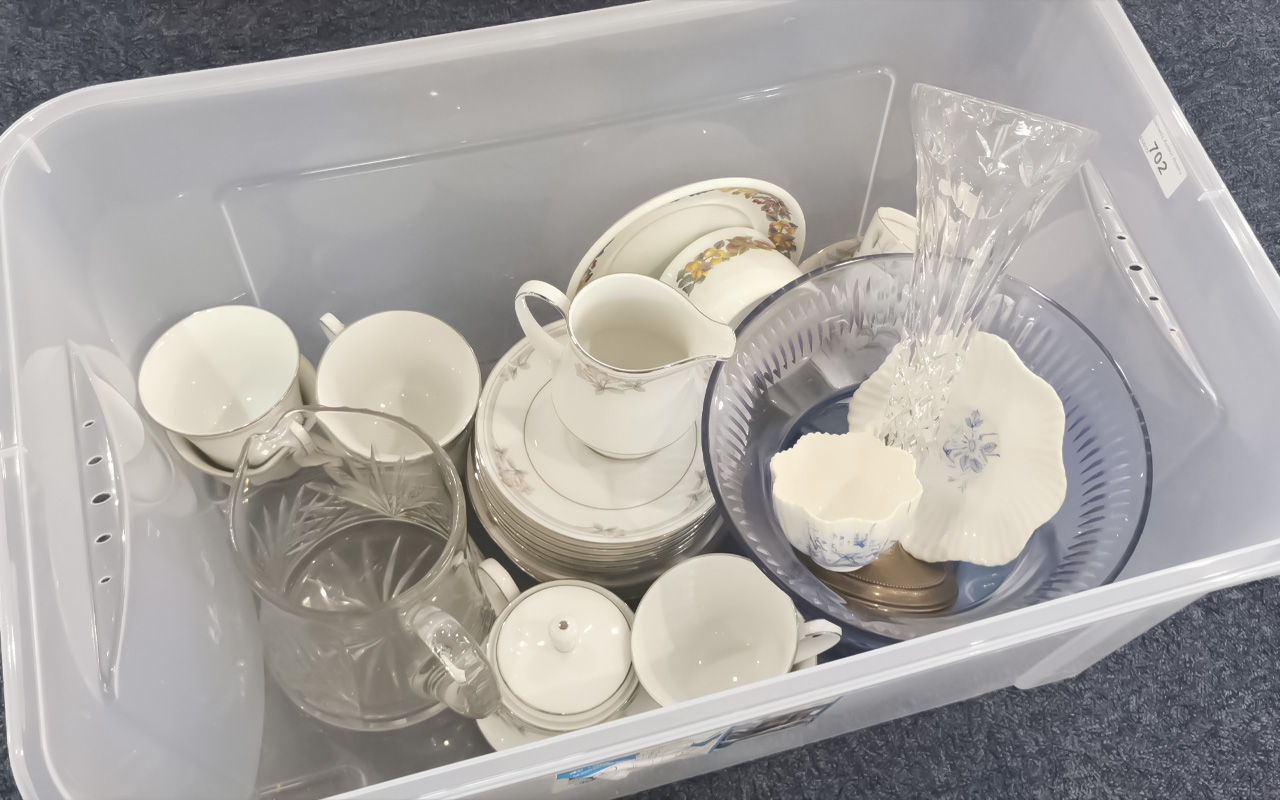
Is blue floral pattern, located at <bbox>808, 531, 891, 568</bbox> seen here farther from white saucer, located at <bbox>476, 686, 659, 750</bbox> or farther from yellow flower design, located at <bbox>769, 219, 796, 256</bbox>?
yellow flower design, located at <bbox>769, 219, 796, 256</bbox>

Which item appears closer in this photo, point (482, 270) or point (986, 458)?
point (986, 458)

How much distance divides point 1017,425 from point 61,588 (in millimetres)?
553

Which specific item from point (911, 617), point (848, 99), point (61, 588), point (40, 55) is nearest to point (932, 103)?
point (848, 99)

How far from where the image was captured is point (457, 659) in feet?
1.58

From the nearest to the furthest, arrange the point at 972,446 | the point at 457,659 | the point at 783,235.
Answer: the point at 457,659
the point at 972,446
the point at 783,235

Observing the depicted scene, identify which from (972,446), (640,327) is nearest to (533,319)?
(640,327)

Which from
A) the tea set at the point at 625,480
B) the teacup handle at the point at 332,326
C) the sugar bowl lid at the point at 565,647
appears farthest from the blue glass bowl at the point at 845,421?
the teacup handle at the point at 332,326

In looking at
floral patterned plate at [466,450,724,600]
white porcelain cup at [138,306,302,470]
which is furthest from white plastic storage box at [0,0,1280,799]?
floral patterned plate at [466,450,724,600]

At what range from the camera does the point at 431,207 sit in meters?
0.66

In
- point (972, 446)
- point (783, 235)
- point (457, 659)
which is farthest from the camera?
point (783, 235)

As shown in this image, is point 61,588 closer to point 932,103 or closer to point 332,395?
point 332,395

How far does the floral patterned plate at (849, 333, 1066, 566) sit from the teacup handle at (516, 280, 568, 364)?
0.20 metres

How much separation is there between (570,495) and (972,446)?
26 cm

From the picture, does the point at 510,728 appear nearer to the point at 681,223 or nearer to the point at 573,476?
the point at 573,476
